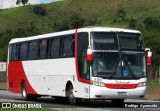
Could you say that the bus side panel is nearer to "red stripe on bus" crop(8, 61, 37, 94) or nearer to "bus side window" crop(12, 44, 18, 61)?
"red stripe on bus" crop(8, 61, 37, 94)

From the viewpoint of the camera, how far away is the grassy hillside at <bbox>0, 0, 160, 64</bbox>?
161 metres

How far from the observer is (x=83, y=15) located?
186000mm

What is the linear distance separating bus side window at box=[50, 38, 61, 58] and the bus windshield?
10.5 ft

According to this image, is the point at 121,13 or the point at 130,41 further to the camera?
the point at 121,13

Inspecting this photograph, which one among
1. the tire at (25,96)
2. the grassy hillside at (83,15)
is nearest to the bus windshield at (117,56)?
the tire at (25,96)

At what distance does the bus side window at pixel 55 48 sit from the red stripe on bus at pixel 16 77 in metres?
3.69

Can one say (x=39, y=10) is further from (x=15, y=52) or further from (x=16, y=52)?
(x=16, y=52)

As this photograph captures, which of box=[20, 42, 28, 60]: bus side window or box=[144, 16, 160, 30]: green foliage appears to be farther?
box=[144, 16, 160, 30]: green foliage

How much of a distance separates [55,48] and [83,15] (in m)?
159

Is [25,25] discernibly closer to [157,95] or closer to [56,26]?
[56,26]

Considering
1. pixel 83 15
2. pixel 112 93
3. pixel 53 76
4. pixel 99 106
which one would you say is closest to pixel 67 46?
pixel 53 76

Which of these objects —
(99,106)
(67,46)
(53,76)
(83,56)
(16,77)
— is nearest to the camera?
(83,56)

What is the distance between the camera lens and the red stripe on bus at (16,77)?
3181 cm

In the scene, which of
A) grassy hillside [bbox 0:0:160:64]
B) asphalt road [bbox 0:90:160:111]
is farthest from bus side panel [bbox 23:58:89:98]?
grassy hillside [bbox 0:0:160:64]
